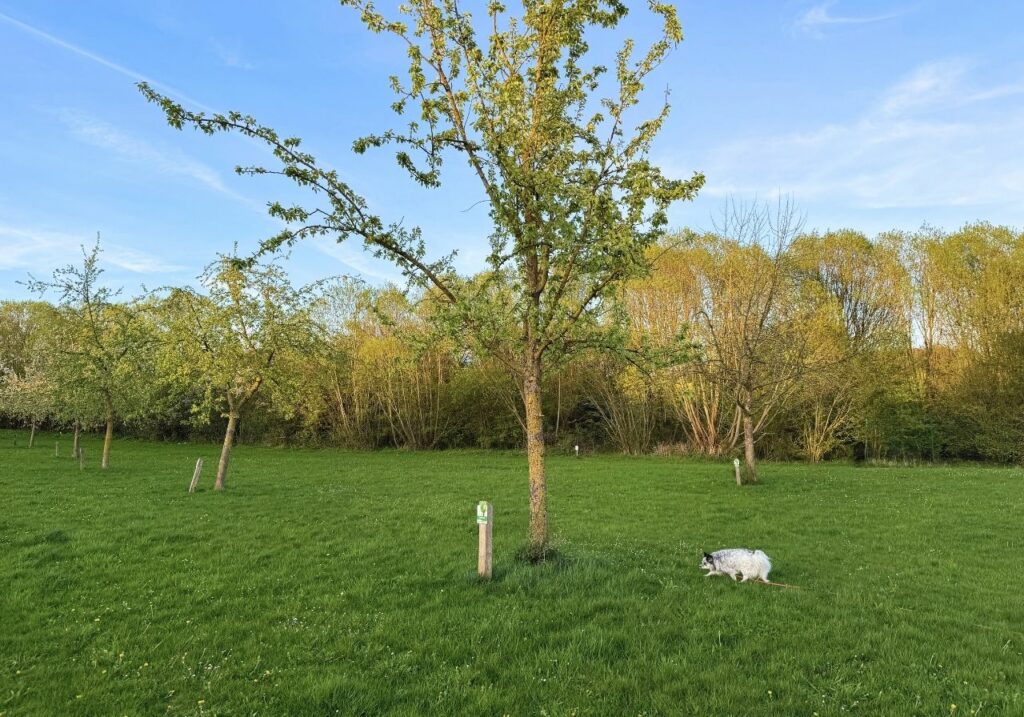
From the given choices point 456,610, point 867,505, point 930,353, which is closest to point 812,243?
point 930,353

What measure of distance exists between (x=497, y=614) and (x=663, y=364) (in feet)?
13.5

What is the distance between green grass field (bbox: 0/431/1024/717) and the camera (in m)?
4.65

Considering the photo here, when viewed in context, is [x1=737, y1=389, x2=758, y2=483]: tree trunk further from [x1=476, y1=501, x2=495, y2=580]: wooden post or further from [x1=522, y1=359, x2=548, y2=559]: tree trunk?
[x1=476, y1=501, x2=495, y2=580]: wooden post

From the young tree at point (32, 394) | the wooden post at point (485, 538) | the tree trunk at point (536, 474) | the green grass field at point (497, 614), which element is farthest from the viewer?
the young tree at point (32, 394)

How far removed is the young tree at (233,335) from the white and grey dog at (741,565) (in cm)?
1386

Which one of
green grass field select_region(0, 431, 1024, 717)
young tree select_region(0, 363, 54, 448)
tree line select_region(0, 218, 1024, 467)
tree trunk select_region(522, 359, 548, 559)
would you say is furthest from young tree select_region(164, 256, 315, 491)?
young tree select_region(0, 363, 54, 448)

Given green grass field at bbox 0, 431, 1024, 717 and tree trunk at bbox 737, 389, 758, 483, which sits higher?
tree trunk at bbox 737, 389, 758, 483

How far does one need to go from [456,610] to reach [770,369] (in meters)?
18.0

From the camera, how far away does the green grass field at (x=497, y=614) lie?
4648 millimetres

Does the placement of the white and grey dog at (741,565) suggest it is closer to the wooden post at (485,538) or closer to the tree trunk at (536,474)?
the tree trunk at (536,474)

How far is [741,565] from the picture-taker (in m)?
7.93

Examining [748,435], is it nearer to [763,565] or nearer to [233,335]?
[763,565]

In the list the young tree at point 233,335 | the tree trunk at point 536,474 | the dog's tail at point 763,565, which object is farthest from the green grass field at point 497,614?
the young tree at point 233,335

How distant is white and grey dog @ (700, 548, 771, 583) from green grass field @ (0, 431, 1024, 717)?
0.28 metres
